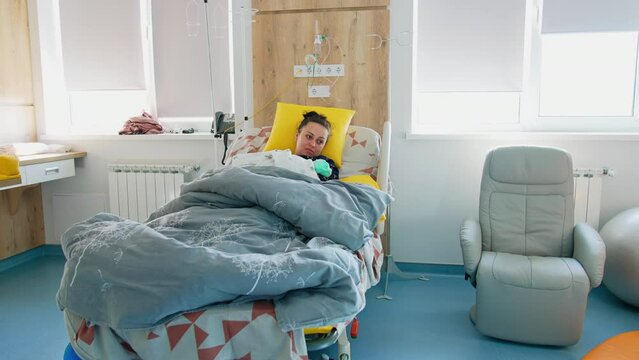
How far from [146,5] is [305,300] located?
Answer: 2.93m

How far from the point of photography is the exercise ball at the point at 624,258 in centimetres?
241

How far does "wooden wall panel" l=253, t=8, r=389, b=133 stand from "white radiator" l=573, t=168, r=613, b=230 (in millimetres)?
1172

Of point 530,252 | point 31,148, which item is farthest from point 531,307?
point 31,148

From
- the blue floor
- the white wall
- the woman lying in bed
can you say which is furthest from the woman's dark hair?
the blue floor

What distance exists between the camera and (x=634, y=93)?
2943 mm

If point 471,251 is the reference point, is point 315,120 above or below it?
above

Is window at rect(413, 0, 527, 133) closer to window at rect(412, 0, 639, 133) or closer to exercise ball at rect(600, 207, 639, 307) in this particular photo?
window at rect(412, 0, 639, 133)

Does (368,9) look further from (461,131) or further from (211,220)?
(211,220)

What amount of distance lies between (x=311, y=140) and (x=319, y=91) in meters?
0.59

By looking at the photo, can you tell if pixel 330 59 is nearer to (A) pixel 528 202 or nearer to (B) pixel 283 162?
(B) pixel 283 162

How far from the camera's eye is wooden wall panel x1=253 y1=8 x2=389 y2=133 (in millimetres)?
2957

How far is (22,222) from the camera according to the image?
3.49m

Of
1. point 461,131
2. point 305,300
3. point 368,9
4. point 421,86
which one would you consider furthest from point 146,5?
point 305,300

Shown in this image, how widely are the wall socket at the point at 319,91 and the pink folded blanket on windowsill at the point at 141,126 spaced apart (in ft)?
3.76
